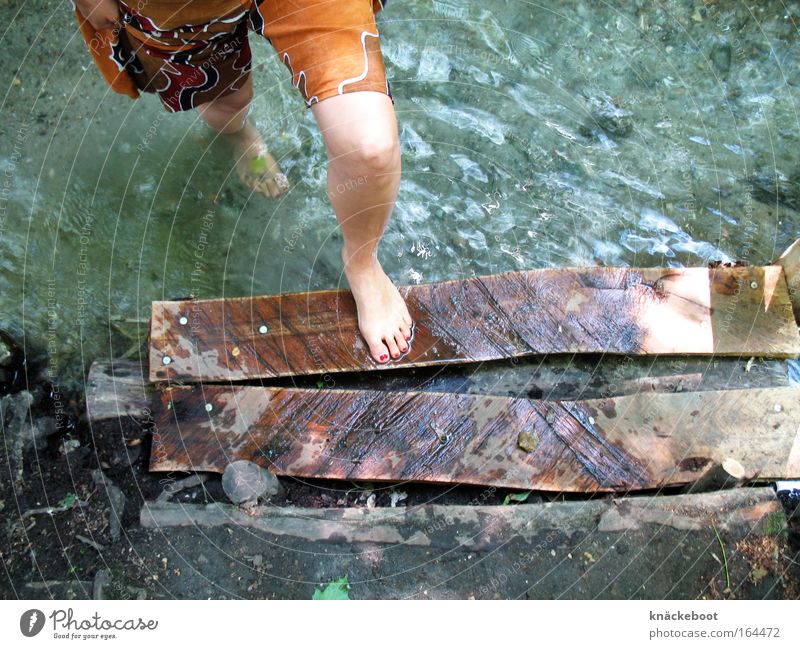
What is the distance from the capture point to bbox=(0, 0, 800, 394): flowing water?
267cm

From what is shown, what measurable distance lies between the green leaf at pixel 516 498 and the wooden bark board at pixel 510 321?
48cm

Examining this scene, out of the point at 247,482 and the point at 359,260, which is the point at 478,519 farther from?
the point at 359,260

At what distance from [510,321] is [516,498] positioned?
619mm

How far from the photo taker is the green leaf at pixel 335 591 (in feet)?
5.84

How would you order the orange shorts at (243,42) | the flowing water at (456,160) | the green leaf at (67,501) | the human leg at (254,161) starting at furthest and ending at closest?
the human leg at (254,161) → the flowing water at (456,160) → the green leaf at (67,501) → the orange shorts at (243,42)

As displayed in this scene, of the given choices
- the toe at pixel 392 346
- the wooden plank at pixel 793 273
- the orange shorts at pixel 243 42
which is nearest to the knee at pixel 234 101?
the orange shorts at pixel 243 42

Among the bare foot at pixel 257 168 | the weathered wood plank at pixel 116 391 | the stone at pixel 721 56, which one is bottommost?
the weathered wood plank at pixel 116 391

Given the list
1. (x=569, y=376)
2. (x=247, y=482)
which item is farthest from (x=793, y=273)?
(x=247, y=482)

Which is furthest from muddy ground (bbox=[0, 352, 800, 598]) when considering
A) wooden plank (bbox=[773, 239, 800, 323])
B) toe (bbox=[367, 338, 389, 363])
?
wooden plank (bbox=[773, 239, 800, 323])

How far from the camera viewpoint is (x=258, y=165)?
2.81m

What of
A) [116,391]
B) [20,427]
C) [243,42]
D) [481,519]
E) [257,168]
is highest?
[257,168]

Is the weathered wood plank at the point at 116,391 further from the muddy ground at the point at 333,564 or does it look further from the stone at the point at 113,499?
the muddy ground at the point at 333,564

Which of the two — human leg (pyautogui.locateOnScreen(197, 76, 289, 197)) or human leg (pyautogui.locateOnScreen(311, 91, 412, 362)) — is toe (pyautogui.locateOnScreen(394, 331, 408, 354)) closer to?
human leg (pyautogui.locateOnScreen(311, 91, 412, 362))
